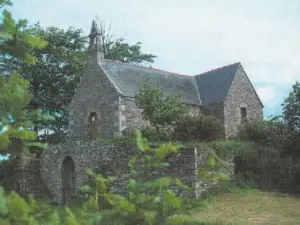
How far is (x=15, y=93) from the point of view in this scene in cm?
192

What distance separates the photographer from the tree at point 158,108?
20.6 m

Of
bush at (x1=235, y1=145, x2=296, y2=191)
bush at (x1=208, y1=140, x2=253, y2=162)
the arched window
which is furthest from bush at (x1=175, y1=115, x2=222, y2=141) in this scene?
the arched window

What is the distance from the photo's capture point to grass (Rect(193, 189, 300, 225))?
36.2 feet

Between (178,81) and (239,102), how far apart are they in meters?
4.16

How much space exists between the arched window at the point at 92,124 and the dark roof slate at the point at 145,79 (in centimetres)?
262

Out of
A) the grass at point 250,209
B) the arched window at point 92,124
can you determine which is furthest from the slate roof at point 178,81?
the grass at point 250,209

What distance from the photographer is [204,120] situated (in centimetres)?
2003

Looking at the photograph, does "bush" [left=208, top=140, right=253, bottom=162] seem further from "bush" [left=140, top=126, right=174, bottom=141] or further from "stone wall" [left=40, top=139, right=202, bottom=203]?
"bush" [left=140, top=126, right=174, bottom=141]

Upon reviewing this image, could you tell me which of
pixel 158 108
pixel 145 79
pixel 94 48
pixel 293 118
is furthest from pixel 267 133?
pixel 94 48

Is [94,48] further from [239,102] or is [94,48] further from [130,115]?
[239,102]

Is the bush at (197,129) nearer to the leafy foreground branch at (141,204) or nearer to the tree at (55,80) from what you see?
the tree at (55,80)

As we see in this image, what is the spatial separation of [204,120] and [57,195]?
807 cm

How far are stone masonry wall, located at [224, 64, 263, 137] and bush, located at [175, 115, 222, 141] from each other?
15.9ft

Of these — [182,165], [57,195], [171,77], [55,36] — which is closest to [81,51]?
[55,36]
